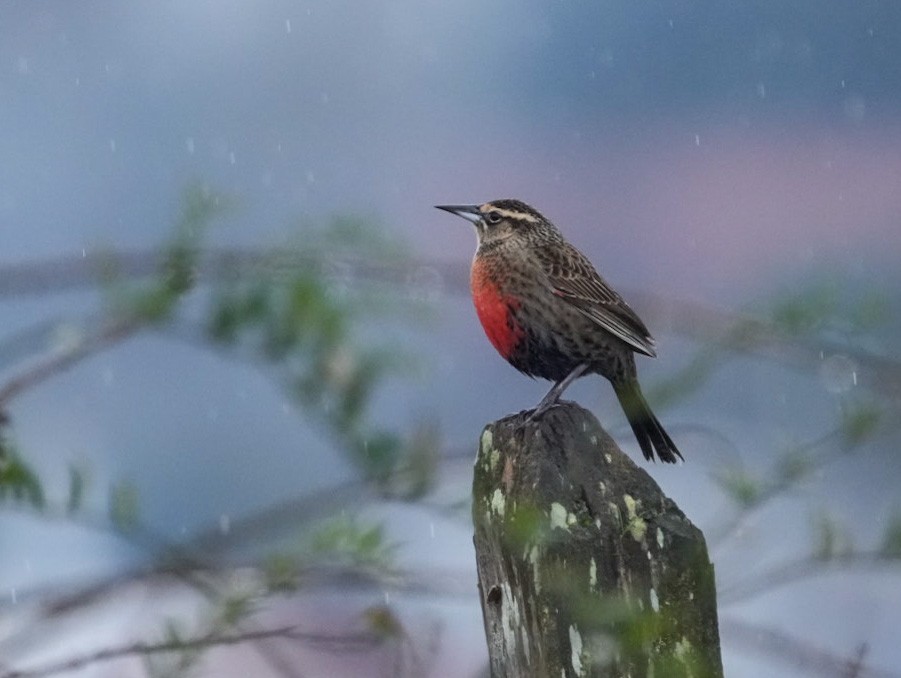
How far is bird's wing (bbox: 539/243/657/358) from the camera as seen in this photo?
12.0ft

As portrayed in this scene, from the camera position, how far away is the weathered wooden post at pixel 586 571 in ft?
5.33

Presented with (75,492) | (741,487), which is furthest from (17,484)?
(741,487)

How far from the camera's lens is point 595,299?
3764 millimetres

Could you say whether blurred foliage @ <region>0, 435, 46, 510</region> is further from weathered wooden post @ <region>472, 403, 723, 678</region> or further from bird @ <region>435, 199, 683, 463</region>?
bird @ <region>435, 199, 683, 463</region>

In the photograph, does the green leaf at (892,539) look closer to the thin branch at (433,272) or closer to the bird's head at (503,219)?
the thin branch at (433,272)

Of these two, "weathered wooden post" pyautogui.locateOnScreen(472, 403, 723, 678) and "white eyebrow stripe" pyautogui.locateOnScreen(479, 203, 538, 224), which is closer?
"weathered wooden post" pyautogui.locateOnScreen(472, 403, 723, 678)

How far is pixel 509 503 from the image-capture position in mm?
1816

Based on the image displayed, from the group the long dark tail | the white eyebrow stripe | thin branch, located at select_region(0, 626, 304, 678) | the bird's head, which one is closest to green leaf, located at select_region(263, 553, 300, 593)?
thin branch, located at select_region(0, 626, 304, 678)

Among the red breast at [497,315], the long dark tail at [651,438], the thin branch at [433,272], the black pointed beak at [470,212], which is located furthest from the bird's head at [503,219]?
the thin branch at [433,272]

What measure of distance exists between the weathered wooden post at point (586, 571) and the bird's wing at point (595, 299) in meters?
1.78

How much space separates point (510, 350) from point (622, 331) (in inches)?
12.6

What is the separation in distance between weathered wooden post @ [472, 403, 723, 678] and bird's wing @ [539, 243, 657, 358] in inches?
70.0

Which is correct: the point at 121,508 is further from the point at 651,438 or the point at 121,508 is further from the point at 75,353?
the point at 651,438

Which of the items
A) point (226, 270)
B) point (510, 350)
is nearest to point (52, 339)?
point (226, 270)
